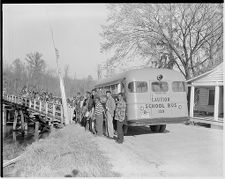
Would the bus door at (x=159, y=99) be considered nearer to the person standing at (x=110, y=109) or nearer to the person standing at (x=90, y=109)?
the person standing at (x=110, y=109)

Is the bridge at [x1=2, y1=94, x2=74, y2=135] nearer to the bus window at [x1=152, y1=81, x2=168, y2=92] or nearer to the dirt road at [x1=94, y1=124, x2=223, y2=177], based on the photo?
the bus window at [x1=152, y1=81, x2=168, y2=92]

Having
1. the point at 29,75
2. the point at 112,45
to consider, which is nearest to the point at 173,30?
the point at 112,45

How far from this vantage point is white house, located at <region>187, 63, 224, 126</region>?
540 inches

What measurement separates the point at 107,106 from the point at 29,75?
101 feet

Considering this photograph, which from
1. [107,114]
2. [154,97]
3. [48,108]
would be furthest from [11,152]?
[154,97]

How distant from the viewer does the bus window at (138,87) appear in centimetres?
984

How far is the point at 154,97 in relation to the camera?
32.6ft

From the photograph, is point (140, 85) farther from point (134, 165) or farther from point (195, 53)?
point (195, 53)

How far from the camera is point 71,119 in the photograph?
16.0 m

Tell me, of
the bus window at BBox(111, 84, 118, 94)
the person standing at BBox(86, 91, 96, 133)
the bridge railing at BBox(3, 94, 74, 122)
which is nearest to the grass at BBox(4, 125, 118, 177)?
the person standing at BBox(86, 91, 96, 133)

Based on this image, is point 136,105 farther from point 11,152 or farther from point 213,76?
point 11,152

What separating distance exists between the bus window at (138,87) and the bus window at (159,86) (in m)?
0.31

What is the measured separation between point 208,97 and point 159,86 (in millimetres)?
9665

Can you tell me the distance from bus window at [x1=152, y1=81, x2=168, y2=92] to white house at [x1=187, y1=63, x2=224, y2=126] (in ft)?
15.0
